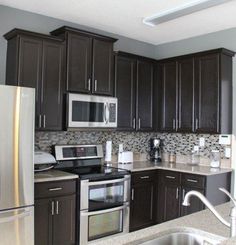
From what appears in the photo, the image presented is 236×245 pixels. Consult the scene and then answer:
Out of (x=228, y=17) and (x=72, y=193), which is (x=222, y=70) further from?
(x=72, y=193)

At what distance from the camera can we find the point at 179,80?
4469 mm

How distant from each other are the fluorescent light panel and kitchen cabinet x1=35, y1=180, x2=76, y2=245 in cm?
205

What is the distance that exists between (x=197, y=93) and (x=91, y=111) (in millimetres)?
1452

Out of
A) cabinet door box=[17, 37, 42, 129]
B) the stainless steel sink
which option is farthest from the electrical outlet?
the stainless steel sink

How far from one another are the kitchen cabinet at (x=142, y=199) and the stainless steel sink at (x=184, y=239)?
2.26 meters

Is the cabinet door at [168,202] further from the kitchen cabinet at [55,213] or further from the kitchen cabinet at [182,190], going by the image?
the kitchen cabinet at [55,213]

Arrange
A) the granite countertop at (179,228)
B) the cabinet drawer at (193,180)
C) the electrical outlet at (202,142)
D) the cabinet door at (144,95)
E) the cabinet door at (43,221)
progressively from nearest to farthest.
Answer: the granite countertop at (179,228)
the cabinet door at (43,221)
the cabinet drawer at (193,180)
the electrical outlet at (202,142)
the cabinet door at (144,95)

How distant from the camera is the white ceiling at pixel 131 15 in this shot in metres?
3.36

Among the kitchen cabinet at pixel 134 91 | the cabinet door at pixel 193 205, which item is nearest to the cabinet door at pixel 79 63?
the kitchen cabinet at pixel 134 91

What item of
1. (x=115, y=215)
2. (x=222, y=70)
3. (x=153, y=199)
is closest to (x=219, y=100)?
(x=222, y=70)

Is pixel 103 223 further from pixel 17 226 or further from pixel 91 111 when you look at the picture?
pixel 91 111

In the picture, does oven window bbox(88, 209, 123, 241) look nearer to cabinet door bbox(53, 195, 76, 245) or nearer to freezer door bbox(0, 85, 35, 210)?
cabinet door bbox(53, 195, 76, 245)

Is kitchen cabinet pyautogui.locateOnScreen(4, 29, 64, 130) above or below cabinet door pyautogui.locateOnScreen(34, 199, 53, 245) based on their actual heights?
above

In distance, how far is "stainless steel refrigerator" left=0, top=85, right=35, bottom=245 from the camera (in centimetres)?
271
